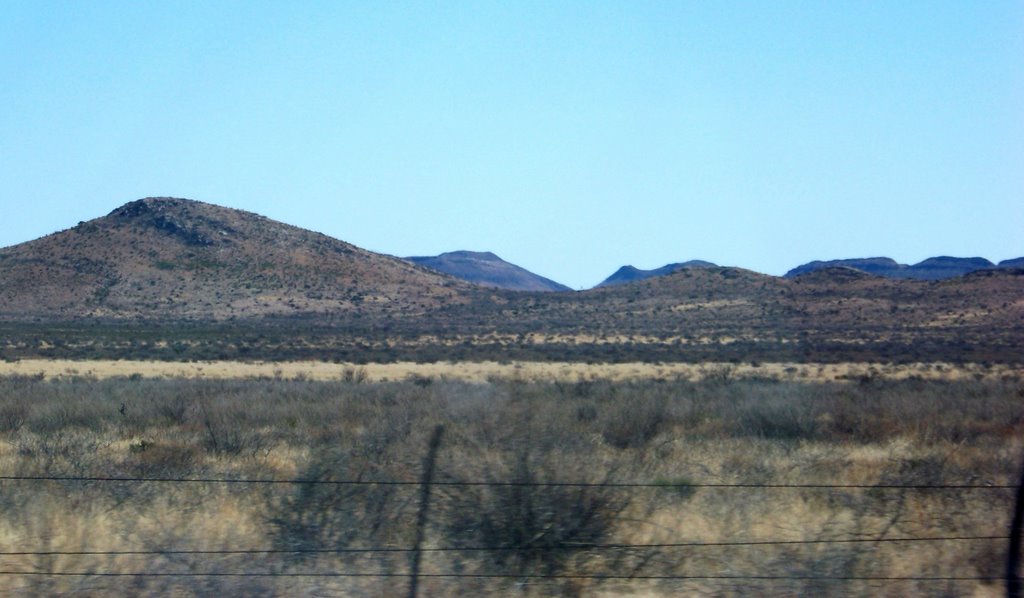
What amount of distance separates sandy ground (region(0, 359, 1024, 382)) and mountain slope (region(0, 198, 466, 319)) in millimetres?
52689

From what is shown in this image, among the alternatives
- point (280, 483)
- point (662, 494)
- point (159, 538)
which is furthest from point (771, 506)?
point (159, 538)

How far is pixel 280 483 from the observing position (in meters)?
9.54

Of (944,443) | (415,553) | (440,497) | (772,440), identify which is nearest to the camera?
(415,553)

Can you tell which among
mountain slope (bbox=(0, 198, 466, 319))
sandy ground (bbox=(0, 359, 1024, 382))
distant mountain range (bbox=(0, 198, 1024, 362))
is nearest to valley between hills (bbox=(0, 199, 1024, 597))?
sandy ground (bbox=(0, 359, 1024, 382))

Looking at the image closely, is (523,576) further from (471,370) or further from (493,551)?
(471,370)

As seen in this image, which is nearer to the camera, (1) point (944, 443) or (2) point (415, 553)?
(2) point (415, 553)

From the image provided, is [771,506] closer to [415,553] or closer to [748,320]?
[415,553]

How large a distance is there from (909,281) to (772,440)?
93.5 meters

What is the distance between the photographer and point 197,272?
117625 mm

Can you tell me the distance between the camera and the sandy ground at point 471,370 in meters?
41.6

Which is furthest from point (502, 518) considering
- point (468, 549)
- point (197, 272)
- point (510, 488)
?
point (197, 272)

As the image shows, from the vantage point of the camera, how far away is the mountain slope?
106 m

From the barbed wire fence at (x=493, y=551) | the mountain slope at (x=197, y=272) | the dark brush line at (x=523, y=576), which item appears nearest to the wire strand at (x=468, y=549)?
the barbed wire fence at (x=493, y=551)

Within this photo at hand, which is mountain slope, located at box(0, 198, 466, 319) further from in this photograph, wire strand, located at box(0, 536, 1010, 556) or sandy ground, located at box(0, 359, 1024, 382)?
wire strand, located at box(0, 536, 1010, 556)
